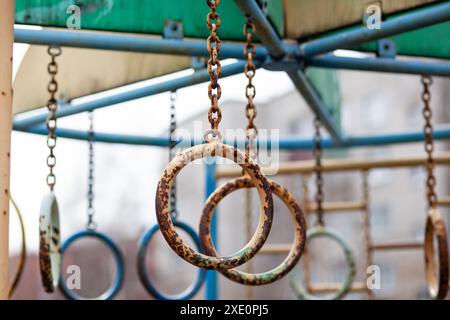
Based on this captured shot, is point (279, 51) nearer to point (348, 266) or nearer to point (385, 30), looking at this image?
point (385, 30)

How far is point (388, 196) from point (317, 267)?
7.64ft

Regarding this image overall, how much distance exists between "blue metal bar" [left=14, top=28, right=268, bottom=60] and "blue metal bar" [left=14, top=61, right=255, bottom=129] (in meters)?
0.23

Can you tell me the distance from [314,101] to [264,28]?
1038 mm

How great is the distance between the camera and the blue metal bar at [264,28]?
2647 millimetres

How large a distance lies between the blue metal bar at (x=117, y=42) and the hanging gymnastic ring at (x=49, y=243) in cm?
59

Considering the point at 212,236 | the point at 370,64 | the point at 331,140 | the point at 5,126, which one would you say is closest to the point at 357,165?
the point at 331,140

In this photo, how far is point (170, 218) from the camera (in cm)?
179

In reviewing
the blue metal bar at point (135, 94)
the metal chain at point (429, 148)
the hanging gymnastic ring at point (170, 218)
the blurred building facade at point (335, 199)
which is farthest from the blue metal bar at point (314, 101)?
the blurred building facade at point (335, 199)

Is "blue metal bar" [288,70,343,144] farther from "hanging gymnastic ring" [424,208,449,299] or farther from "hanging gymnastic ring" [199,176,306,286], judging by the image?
"hanging gymnastic ring" [199,176,306,286]

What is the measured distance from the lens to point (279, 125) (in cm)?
2139

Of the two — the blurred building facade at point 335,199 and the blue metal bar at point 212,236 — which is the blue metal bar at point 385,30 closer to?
the blue metal bar at point 212,236

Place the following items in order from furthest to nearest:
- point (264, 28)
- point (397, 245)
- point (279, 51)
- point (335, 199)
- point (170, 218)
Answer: point (335, 199) < point (397, 245) < point (279, 51) < point (264, 28) < point (170, 218)

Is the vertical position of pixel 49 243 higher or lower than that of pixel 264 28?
lower
